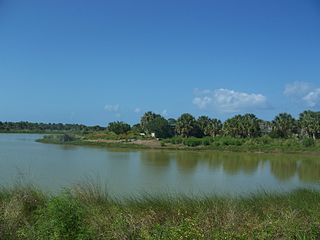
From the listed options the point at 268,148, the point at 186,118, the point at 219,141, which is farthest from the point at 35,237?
the point at 186,118

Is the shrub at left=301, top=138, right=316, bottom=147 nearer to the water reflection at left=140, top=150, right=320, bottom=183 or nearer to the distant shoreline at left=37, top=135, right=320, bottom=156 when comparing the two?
the distant shoreline at left=37, top=135, right=320, bottom=156

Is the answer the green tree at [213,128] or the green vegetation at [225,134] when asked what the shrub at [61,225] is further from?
the green tree at [213,128]

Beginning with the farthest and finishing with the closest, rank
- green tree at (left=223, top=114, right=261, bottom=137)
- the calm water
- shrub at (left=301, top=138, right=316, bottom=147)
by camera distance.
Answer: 1. green tree at (left=223, top=114, right=261, bottom=137)
2. shrub at (left=301, top=138, right=316, bottom=147)
3. the calm water

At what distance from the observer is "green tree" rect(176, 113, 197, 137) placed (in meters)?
76.2

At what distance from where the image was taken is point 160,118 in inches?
3396

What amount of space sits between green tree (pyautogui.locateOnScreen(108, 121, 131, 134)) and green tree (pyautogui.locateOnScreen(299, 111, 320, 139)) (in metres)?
35.0

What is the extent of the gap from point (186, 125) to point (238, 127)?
972 cm

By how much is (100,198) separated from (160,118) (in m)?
76.8

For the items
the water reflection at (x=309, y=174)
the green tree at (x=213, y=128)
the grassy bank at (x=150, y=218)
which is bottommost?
the water reflection at (x=309, y=174)

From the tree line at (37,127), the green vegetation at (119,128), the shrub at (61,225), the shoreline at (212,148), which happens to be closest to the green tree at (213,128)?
the shoreline at (212,148)

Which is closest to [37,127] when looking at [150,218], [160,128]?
[160,128]

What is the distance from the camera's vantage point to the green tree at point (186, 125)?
76250 mm

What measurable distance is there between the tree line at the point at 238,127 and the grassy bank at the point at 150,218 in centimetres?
5872

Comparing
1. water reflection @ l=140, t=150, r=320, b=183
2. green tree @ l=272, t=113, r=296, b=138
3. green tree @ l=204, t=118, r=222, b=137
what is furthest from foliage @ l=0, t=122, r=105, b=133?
water reflection @ l=140, t=150, r=320, b=183
